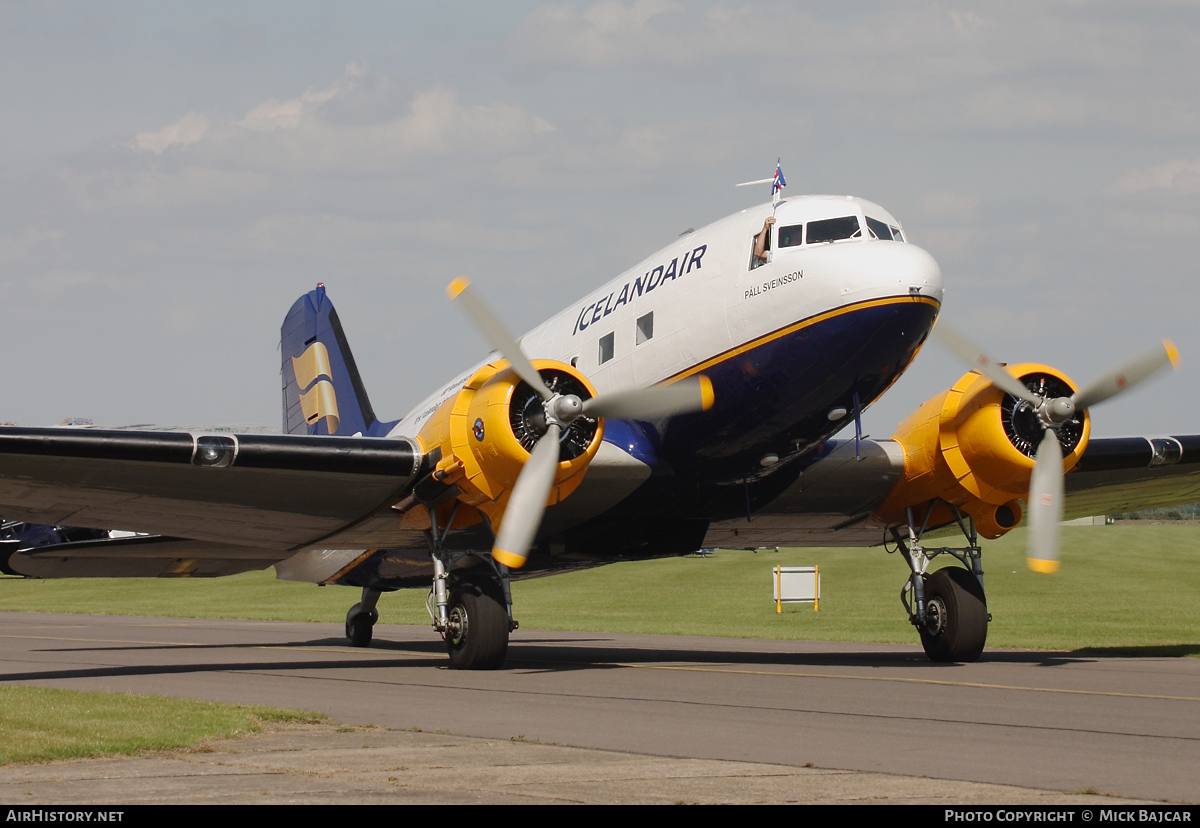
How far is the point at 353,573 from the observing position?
24188mm

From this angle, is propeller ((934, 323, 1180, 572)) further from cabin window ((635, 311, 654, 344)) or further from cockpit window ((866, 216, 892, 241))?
cabin window ((635, 311, 654, 344))

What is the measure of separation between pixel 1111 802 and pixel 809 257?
31.9 ft

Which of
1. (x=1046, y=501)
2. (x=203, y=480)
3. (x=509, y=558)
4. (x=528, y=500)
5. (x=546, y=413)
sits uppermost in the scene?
(x=546, y=413)

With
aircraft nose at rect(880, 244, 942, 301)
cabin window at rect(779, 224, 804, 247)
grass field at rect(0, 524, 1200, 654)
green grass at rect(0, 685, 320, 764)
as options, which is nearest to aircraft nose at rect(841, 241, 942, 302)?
aircraft nose at rect(880, 244, 942, 301)

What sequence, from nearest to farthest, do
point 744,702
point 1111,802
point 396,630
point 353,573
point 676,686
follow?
1. point 1111,802
2. point 744,702
3. point 676,686
4. point 353,573
5. point 396,630

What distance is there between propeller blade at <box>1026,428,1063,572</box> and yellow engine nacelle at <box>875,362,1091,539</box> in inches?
Answer: 11.7

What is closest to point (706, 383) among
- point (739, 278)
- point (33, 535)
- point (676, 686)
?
point (739, 278)

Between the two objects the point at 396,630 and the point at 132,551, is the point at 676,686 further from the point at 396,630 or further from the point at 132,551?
the point at 396,630

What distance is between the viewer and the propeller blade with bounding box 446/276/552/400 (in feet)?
53.7

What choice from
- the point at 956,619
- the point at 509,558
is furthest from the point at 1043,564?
the point at 509,558

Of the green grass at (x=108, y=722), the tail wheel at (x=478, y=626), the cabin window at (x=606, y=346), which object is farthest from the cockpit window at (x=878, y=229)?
the green grass at (x=108, y=722)

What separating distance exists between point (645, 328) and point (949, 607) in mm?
6043

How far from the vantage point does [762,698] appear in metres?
13.7

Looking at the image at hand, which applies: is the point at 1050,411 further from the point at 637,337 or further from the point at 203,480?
the point at 203,480
